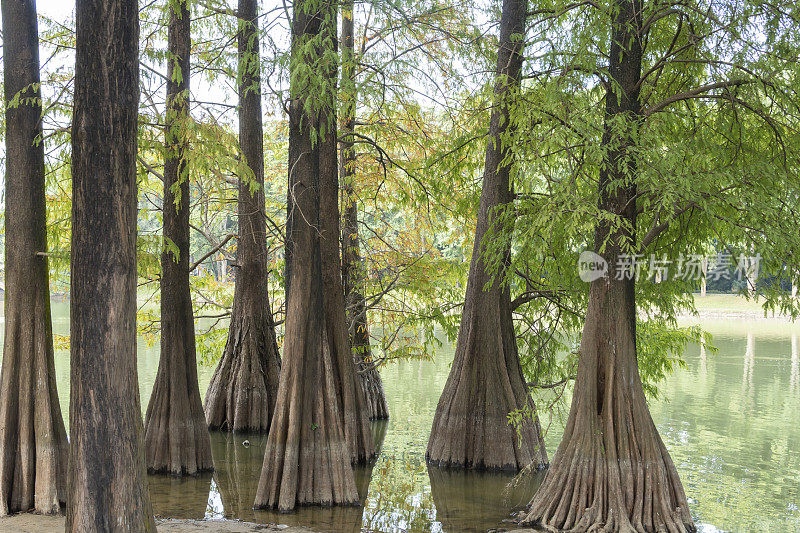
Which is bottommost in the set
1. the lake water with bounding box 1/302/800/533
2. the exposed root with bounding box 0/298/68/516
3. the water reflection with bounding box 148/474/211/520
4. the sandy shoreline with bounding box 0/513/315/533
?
the lake water with bounding box 1/302/800/533

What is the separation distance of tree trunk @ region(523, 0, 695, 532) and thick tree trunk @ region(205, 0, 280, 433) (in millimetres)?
6929

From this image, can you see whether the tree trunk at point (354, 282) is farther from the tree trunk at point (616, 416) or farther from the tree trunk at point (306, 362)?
the tree trunk at point (616, 416)

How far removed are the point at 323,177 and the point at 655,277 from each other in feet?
17.1

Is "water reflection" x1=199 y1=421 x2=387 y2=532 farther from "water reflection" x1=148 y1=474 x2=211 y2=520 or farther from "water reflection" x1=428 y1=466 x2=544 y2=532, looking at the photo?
"water reflection" x1=428 y1=466 x2=544 y2=532

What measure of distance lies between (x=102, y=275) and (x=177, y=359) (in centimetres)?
533

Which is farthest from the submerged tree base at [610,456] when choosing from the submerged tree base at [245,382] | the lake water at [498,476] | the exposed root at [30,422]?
the submerged tree base at [245,382]

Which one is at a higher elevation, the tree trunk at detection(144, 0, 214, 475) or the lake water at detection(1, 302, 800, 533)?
the tree trunk at detection(144, 0, 214, 475)

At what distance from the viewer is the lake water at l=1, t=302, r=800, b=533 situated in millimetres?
8781

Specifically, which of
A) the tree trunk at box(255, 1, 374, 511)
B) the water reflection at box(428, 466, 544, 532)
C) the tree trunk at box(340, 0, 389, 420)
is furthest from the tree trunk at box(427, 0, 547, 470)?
the tree trunk at box(340, 0, 389, 420)

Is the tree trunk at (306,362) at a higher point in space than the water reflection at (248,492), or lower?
higher

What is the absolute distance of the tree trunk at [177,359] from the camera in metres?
10.5

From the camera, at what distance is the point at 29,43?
855cm

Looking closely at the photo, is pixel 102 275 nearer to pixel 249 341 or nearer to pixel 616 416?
pixel 616 416

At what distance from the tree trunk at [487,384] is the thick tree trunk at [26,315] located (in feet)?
17.6
